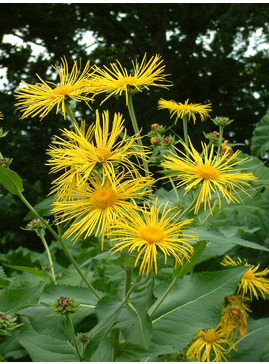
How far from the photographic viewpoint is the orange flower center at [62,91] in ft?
2.52

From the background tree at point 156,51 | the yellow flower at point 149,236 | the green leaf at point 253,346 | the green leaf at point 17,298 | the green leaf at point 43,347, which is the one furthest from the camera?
the background tree at point 156,51

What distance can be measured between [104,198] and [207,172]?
0.16 meters

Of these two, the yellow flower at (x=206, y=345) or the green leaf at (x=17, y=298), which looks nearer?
the green leaf at (x=17, y=298)

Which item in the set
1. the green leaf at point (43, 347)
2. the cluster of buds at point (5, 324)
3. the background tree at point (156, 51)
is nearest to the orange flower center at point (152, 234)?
the cluster of buds at point (5, 324)

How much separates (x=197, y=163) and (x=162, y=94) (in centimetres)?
261

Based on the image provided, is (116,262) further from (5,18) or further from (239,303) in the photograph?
(5,18)

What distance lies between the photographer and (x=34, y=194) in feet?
10.0

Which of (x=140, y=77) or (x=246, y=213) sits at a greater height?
(x=140, y=77)

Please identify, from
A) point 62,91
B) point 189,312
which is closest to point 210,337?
point 189,312

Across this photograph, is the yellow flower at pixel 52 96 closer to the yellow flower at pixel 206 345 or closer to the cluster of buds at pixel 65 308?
the cluster of buds at pixel 65 308

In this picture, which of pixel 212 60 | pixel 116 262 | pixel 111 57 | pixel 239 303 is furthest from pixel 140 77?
pixel 212 60

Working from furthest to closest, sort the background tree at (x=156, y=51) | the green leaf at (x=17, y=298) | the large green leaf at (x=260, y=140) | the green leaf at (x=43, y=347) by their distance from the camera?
the background tree at (x=156, y=51) → the large green leaf at (x=260, y=140) → the green leaf at (x=43, y=347) → the green leaf at (x=17, y=298)

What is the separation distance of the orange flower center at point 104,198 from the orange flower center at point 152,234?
0.06 m

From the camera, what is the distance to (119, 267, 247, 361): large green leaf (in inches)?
29.0
